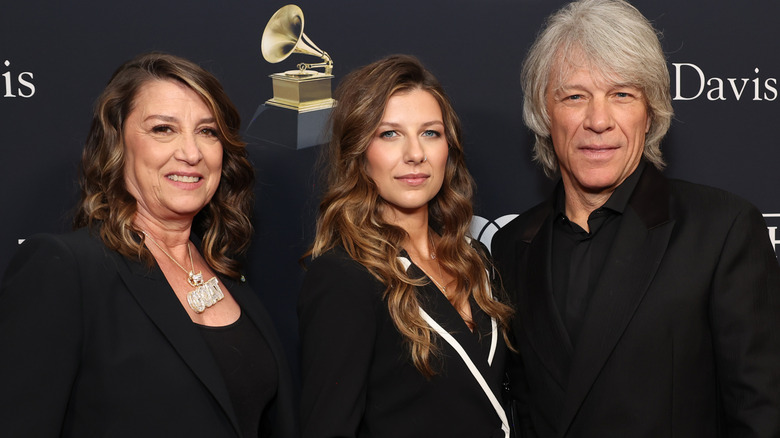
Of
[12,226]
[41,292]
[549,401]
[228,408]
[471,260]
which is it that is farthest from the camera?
[12,226]

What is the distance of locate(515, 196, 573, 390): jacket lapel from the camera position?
6.72 ft

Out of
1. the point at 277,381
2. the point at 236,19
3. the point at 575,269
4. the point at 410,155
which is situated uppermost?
the point at 236,19

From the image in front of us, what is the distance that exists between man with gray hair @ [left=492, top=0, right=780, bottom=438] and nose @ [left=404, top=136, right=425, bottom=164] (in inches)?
18.4

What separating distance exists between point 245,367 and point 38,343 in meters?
0.56

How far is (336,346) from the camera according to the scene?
188 centimetres

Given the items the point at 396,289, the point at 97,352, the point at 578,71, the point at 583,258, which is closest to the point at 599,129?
the point at 578,71

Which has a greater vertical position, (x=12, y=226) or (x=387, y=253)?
(x=387, y=253)

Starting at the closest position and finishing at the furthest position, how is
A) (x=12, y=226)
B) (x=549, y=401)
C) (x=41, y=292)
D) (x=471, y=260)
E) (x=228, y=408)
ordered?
(x=41, y=292) → (x=228, y=408) → (x=549, y=401) → (x=471, y=260) → (x=12, y=226)

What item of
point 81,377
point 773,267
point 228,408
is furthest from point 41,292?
point 773,267

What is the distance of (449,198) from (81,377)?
125cm

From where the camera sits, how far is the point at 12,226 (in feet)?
8.88

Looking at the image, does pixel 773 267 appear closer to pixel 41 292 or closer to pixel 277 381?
pixel 277 381

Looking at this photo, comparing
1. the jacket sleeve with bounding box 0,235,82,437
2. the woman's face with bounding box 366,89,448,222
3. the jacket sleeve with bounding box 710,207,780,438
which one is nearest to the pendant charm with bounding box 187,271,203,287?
the jacket sleeve with bounding box 0,235,82,437

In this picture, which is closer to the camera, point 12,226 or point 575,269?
point 575,269
